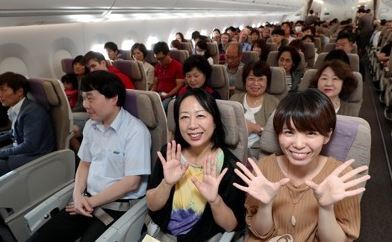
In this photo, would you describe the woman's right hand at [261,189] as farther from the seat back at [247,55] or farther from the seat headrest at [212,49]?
the seat headrest at [212,49]

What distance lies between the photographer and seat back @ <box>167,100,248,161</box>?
1744mm

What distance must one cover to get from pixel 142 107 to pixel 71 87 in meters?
2.83

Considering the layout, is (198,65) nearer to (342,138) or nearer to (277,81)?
(277,81)

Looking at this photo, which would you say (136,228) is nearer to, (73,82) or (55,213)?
(55,213)

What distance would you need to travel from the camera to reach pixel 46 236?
1.85 metres

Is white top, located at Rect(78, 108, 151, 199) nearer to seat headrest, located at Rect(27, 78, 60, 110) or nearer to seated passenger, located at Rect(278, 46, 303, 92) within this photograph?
seat headrest, located at Rect(27, 78, 60, 110)

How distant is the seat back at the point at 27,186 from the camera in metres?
2.19

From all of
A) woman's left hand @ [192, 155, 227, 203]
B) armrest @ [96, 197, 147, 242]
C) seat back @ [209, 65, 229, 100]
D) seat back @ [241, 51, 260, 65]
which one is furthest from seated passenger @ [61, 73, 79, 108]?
woman's left hand @ [192, 155, 227, 203]

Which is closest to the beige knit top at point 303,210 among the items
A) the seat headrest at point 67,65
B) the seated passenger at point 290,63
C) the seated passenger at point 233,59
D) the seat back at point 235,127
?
the seat back at point 235,127

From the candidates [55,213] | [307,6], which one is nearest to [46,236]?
[55,213]

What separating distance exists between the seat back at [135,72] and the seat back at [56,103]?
1.63 m

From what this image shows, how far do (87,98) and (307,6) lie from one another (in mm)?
22873

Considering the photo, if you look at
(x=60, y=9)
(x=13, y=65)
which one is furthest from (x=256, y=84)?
(x=13, y=65)

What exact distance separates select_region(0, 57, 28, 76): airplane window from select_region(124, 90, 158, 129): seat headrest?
8.93 feet
